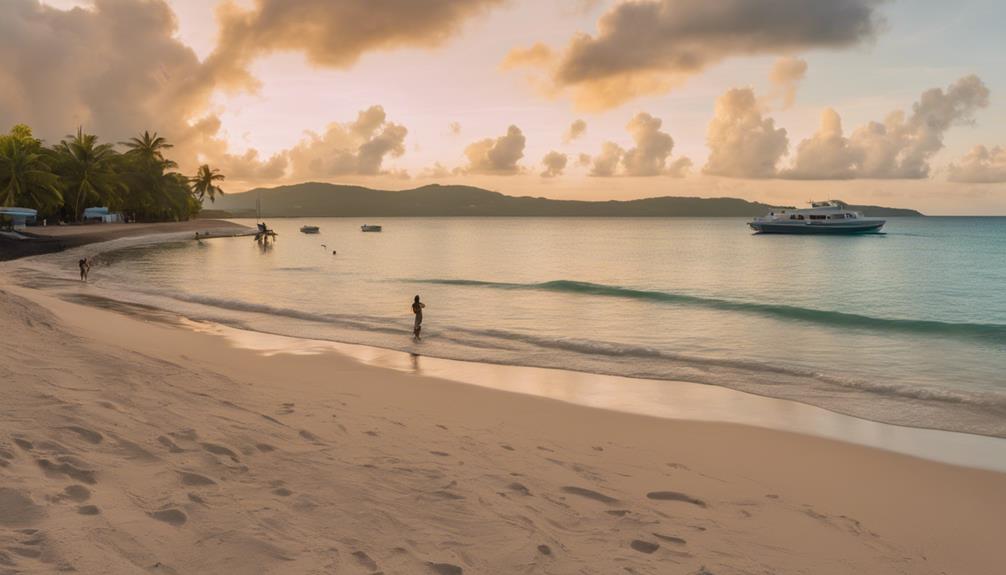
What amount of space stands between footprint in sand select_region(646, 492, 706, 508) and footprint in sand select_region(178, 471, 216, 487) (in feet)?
15.7

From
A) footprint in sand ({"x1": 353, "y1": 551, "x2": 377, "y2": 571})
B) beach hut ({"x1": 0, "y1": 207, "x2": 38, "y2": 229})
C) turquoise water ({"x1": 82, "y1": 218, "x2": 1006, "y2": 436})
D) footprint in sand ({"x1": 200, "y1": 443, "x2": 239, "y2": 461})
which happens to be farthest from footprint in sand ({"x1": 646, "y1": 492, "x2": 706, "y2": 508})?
beach hut ({"x1": 0, "y1": 207, "x2": 38, "y2": 229})

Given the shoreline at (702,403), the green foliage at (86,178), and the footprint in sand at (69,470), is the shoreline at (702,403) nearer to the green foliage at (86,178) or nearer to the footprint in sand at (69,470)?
the footprint in sand at (69,470)

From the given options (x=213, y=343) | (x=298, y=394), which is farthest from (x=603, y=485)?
(x=213, y=343)

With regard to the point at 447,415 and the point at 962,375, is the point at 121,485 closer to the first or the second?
the point at 447,415

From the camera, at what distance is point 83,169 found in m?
88.2

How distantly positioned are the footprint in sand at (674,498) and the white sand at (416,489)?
0.10ft

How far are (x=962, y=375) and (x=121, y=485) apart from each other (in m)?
20.8

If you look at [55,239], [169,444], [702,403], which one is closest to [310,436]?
[169,444]

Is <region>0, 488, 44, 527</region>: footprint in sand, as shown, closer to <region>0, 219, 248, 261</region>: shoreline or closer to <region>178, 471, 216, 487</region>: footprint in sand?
<region>178, 471, 216, 487</region>: footprint in sand

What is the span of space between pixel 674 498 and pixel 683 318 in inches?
905

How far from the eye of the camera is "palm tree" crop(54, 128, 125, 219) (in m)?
87.3

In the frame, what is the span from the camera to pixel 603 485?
7.38m

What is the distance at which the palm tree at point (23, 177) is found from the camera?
7356 cm

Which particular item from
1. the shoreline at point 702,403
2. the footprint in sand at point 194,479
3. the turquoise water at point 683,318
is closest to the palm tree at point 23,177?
the turquoise water at point 683,318
